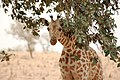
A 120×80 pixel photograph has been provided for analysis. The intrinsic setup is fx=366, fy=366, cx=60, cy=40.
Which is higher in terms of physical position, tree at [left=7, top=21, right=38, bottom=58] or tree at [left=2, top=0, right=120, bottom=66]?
tree at [left=7, top=21, right=38, bottom=58]

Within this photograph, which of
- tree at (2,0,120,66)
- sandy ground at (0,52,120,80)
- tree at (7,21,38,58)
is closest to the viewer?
tree at (2,0,120,66)

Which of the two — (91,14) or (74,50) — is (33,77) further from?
(91,14)

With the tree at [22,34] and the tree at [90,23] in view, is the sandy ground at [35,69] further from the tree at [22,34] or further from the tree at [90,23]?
the tree at [90,23]

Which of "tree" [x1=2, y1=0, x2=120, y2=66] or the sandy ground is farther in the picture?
the sandy ground

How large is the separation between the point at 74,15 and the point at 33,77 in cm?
1486

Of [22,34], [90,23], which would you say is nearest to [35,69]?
[22,34]

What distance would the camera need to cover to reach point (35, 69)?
1962 centimetres

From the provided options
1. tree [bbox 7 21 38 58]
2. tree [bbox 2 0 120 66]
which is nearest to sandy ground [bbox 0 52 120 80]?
tree [bbox 7 21 38 58]

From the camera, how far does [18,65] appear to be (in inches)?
779

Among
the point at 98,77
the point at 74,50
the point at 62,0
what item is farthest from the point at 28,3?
the point at 98,77

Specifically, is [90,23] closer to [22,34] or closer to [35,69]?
[35,69]

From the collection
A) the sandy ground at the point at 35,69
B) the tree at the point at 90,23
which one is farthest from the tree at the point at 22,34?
the tree at the point at 90,23

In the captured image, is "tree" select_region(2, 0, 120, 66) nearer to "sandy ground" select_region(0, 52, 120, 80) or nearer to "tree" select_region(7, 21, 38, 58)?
"sandy ground" select_region(0, 52, 120, 80)

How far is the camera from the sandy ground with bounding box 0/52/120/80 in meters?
18.2
